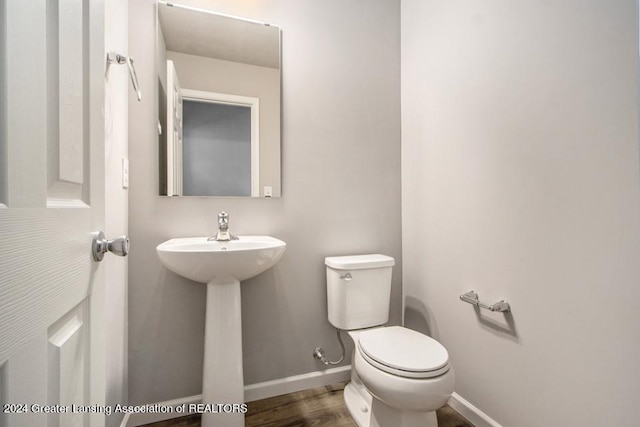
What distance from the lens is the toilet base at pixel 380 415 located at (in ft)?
3.60

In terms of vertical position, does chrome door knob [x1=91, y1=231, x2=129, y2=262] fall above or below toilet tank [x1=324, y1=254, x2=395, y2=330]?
above

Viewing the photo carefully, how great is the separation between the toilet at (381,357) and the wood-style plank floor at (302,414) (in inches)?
2.7

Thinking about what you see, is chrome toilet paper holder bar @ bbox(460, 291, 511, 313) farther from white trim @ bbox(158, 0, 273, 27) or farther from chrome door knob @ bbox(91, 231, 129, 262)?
white trim @ bbox(158, 0, 273, 27)

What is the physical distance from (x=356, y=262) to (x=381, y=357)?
499 mm

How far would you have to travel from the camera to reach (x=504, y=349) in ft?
3.96

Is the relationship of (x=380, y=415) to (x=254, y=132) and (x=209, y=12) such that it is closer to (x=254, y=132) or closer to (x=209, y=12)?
(x=254, y=132)

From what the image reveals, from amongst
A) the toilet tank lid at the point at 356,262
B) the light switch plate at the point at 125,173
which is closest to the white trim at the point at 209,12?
the light switch plate at the point at 125,173

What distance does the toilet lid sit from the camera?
1.01 m

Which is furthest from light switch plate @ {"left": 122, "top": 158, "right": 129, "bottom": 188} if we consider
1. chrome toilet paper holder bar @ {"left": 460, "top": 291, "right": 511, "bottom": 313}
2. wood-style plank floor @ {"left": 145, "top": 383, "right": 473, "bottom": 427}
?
chrome toilet paper holder bar @ {"left": 460, "top": 291, "right": 511, "bottom": 313}

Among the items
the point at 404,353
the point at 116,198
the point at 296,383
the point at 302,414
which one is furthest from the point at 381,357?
the point at 116,198

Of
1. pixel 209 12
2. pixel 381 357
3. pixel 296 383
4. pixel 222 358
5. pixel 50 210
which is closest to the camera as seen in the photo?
pixel 50 210

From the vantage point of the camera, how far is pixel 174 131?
1.44 metres

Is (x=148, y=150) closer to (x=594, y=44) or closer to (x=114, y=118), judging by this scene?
(x=114, y=118)

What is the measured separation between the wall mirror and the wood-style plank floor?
3.53 ft
